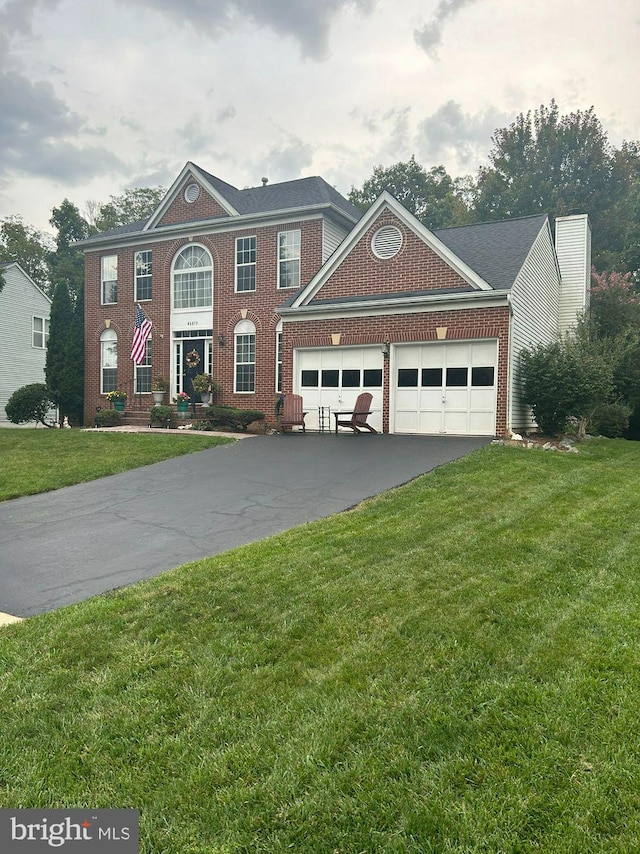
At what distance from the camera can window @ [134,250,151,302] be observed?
2173 cm

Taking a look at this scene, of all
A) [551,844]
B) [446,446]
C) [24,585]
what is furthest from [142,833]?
[446,446]

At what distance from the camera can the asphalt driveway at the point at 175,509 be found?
16.3 feet

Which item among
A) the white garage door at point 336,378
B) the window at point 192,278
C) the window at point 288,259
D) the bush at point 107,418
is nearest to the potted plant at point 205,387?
the window at point 192,278

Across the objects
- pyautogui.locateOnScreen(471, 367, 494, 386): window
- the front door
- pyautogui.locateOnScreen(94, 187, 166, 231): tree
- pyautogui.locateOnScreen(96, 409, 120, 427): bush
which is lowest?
pyautogui.locateOnScreen(96, 409, 120, 427): bush

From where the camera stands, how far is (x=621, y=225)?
33031 millimetres

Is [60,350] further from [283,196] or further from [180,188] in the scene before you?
[283,196]

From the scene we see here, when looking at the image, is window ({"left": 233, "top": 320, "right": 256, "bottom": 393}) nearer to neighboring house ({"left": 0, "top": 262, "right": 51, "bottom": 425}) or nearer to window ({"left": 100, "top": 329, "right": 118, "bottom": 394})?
window ({"left": 100, "top": 329, "right": 118, "bottom": 394})

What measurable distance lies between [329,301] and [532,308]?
5.74m

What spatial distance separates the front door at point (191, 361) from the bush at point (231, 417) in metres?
2.62

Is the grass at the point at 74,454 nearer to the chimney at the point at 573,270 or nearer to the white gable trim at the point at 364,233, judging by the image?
the white gable trim at the point at 364,233

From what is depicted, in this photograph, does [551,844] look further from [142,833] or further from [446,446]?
[446,446]

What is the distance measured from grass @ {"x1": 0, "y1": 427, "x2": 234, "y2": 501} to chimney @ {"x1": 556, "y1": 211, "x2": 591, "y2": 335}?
13772mm

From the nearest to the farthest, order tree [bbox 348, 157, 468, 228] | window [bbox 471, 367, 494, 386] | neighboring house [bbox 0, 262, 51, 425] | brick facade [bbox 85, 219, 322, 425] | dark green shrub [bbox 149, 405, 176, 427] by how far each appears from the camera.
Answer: window [bbox 471, 367, 494, 386]
dark green shrub [bbox 149, 405, 176, 427]
brick facade [bbox 85, 219, 322, 425]
neighboring house [bbox 0, 262, 51, 425]
tree [bbox 348, 157, 468, 228]

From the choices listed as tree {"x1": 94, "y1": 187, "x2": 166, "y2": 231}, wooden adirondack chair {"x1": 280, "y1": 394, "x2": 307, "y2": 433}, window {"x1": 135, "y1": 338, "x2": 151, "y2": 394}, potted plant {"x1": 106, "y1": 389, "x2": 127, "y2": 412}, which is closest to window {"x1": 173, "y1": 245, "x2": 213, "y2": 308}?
window {"x1": 135, "y1": 338, "x2": 151, "y2": 394}
